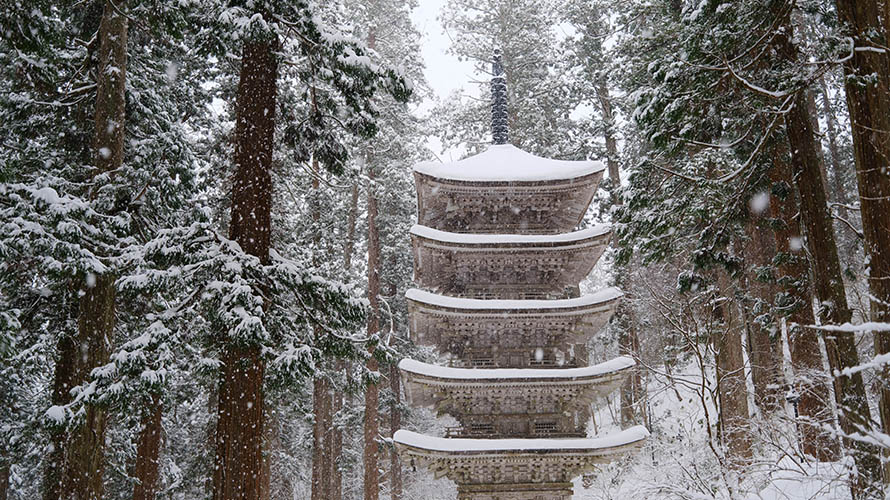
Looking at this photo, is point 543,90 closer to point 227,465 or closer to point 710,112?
point 710,112

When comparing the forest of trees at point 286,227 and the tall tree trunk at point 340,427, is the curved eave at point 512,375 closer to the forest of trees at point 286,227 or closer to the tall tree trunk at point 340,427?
the forest of trees at point 286,227

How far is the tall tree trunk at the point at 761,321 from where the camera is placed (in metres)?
10.5

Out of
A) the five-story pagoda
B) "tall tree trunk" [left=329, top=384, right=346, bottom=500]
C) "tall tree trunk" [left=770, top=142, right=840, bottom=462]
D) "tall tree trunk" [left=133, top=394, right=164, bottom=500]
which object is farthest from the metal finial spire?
"tall tree trunk" [left=329, top=384, right=346, bottom=500]

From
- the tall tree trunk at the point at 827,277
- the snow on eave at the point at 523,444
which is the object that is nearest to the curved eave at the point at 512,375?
the snow on eave at the point at 523,444

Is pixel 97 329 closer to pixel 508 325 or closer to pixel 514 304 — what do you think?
pixel 514 304

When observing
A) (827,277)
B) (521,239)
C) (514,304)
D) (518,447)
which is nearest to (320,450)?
(518,447)

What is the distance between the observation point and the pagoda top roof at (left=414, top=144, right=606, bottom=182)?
1233 cm

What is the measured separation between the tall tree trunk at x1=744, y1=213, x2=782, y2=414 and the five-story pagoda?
2.49 m

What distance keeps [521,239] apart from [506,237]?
311 mm

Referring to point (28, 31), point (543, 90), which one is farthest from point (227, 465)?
point (543, 90)

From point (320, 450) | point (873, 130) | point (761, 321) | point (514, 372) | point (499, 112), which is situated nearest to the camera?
point (873, 130)

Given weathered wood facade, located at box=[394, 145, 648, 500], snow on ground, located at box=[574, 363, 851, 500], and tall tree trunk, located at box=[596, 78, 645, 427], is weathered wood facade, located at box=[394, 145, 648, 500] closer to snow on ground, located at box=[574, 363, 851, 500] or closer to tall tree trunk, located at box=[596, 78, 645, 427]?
snow on ground, located at box=[574, 363, 851, 500]

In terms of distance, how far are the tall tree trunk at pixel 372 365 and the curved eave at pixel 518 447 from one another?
201 inches

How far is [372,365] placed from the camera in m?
19.5
